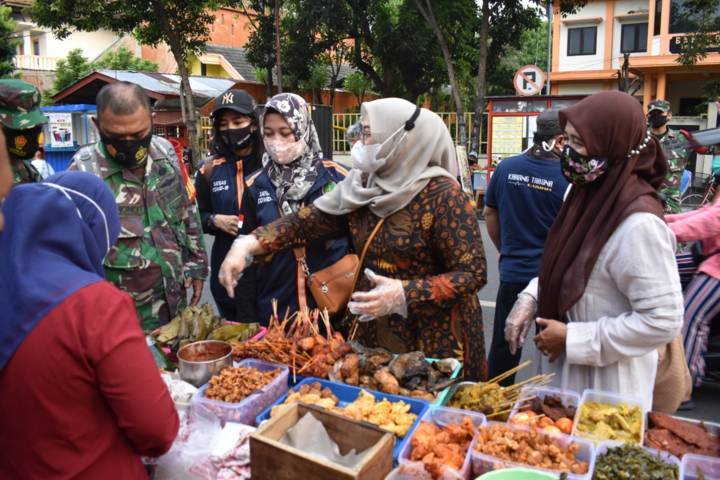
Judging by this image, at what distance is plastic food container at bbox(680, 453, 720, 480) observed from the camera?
1595 millimetres

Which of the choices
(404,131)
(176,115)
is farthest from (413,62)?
(404,131)

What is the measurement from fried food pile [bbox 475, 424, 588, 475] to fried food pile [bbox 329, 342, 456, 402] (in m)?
0.32

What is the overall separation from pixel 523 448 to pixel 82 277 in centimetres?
127

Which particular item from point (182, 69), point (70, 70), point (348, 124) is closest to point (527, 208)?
point (182, 69)

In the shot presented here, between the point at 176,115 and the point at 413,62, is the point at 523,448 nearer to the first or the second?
the point at 413,62

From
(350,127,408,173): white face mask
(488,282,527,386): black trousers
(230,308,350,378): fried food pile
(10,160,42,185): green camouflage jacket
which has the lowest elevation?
(488,282,527,386): black trousers

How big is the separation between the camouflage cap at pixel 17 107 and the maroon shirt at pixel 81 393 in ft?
7.66

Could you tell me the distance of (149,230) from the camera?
2889 millimetres

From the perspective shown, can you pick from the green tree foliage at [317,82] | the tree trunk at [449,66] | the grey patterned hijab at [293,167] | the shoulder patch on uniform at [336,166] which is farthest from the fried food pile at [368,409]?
the green tree foliage at [317,82]

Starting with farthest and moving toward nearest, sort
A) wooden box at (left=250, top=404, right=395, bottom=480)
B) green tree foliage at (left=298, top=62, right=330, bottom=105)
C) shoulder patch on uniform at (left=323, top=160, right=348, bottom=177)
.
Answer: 1. green tree foliage at (left=298, top=62, right=330, bottom=105)
2. shoulder patch on uniform at (left=323, top=160, right=348, bottom=177)
3. wooden box at (left=250, top=404, right=395, bottom=480)

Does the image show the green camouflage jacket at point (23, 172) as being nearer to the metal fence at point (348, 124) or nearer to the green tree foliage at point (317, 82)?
the metal fence at point (348, 124)

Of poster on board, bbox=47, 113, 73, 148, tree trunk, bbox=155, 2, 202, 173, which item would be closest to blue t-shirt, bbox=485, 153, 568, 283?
tree trunk, bbox=155, 2, 202, 173

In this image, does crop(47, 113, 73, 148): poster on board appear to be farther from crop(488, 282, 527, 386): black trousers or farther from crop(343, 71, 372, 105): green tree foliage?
crop(488, 282, 527, 386): black trousers

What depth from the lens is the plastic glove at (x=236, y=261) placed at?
240cm
